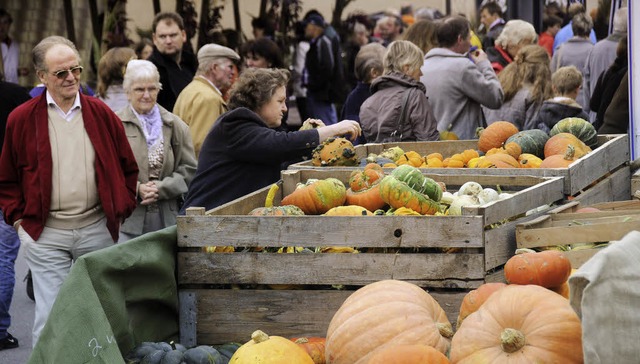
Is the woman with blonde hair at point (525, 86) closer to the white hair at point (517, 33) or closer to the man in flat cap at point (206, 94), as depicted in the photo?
the white hair at point (517, 33)

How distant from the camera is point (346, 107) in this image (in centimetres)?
1055

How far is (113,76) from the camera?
906cm

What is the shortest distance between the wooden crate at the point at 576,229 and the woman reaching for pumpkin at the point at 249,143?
65.6 inches

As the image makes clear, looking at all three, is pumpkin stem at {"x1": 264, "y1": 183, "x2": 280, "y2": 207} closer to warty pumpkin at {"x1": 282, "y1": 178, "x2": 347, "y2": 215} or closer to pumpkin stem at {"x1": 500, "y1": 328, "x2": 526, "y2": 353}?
warty pumpkin at {"x1": 282, "y1": 178, "x2": 347, "y2": 215}

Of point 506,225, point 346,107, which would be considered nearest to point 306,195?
point 506,225

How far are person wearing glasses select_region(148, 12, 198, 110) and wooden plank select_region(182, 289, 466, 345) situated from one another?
466 centimetres

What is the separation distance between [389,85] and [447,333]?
15.8ft

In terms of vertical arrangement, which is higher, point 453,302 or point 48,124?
point 48,124

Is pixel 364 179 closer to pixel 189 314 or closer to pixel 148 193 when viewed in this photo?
pixel 189 314

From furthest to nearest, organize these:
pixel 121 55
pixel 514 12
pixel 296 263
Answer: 1. pixel 514 12
2. pixel 121 55
3. pixel 296 263

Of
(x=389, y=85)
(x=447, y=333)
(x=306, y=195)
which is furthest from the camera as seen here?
(x=389, y=85)

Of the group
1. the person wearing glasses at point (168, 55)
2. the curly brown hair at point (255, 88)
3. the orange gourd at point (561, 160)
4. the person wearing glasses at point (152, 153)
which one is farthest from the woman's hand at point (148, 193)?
the orange gourd at point (561, 160)

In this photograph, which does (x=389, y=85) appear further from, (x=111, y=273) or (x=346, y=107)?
(x=111, y=273)

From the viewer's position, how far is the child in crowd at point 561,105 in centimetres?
865
